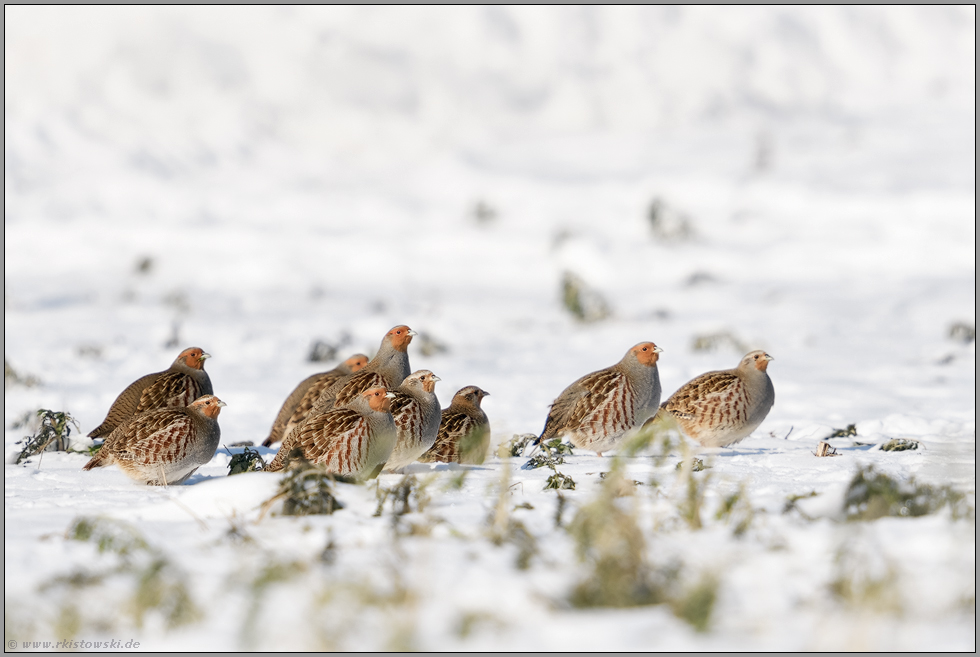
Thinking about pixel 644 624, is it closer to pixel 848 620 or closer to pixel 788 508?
pixel 848 620

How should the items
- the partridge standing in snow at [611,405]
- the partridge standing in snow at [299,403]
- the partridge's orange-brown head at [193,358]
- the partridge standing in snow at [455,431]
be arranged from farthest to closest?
the partridge standing in snow at [299,403], the partridge's orange-brown head at [193,358], the partridge standing in snow at [611,405], the partridge standing in snow at [455,431]

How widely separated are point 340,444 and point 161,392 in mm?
1796

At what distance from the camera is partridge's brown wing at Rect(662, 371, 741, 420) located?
18.2 feet

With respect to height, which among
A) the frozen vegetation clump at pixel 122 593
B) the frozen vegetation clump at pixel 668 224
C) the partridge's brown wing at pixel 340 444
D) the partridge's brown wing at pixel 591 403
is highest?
the frozen vegetation clump at pixel 668 224

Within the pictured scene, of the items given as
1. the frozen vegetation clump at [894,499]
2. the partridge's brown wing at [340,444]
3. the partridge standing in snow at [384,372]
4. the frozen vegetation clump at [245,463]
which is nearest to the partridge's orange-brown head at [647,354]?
the partridge standing in snow at [384,372]

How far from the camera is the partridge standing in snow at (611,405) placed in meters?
5.70

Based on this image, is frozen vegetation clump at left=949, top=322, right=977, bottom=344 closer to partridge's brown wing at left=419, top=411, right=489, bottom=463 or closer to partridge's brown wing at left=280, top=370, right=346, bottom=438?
partridge's brown wing at left=419, top=411, right=489, bottom=463

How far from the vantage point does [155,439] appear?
4562 mm

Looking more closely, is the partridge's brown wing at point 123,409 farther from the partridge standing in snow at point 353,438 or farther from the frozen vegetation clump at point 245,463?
the partridge standing in snow at point 353,438

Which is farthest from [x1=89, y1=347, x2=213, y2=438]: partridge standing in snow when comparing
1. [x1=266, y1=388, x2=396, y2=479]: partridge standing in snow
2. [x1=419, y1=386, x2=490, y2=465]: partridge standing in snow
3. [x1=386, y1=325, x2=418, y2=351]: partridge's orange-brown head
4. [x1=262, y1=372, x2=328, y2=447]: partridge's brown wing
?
[x1=419, y1=386, x2=490, y2=465]: partridge standing in snow

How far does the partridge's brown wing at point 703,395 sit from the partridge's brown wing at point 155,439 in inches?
114

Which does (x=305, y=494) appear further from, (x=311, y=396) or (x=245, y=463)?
(x=311, y=396)

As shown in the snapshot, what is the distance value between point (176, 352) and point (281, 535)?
7.25m

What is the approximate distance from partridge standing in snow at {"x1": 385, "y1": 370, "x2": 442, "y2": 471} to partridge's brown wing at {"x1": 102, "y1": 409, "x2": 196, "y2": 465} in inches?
40.9
